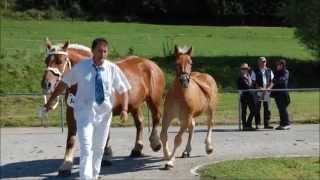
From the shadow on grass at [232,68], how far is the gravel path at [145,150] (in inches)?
624

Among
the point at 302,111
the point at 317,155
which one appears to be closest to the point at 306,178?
the point at 317,155

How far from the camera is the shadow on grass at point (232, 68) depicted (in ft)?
126

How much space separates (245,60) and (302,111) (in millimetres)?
19003

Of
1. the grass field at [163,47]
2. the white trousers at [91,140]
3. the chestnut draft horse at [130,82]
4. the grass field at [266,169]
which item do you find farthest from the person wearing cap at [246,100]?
the white trousers at [91,140]

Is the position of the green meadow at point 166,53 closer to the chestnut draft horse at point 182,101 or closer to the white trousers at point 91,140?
the chestnut draft horse at point 182,101

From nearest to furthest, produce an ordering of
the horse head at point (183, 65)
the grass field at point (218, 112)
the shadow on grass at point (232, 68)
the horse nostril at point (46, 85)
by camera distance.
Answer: the horse nostril at point (46, 85), the horse head at point (183, 65), the grass field at point (218, 112), the shadow on grass at point (232, 68)

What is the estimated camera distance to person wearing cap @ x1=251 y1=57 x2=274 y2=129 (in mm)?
20938

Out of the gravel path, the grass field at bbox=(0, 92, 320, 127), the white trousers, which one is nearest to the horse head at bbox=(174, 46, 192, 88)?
the gravel path

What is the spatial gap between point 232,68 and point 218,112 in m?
16.3

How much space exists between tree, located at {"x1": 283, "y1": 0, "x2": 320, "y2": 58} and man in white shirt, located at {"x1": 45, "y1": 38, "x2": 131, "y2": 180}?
33524 mm

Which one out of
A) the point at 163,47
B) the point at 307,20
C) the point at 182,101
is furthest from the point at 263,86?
the point at 163,47

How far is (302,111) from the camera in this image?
25328 millimetres

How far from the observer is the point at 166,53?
44.3m

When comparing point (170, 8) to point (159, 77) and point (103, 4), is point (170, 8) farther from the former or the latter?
point (159, 77)
